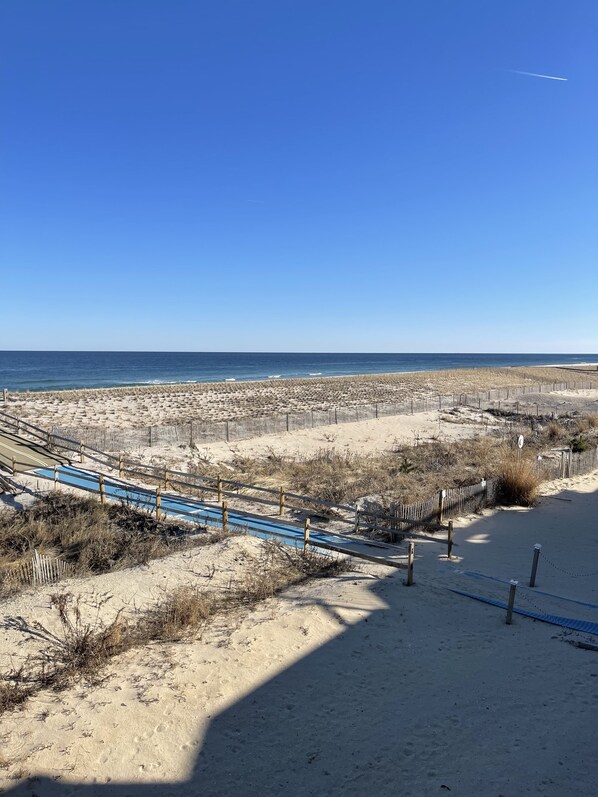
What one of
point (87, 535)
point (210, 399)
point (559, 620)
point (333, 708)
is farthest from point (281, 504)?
point (210, 399)

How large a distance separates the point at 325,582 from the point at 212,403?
130 ft

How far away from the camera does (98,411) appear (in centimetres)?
4012

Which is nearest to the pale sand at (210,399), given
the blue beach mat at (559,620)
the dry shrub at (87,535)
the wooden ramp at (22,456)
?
the wooden ramp at (22,456)

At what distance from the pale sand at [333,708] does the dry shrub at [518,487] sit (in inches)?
256

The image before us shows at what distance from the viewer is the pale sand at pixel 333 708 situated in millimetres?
5082

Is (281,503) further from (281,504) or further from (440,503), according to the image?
(440,503)

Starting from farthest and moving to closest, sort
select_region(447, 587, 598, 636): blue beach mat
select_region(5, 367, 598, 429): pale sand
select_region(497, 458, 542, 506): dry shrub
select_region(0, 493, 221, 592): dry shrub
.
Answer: select_region(5, 367, 598, 429): pale sand → select_region(497, 458, 542, 506): dry shrub → select_region(0, 493, 221, 592): dry shrub → select_region(447, 587, 598, 636): blue beach mat

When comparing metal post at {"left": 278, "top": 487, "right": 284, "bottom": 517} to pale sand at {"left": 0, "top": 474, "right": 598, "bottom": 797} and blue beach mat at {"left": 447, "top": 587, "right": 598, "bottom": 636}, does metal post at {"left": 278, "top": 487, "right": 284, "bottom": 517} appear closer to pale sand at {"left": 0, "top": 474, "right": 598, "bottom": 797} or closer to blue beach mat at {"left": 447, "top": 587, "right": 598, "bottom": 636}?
pale sand at {"left": 0, "top": 474, "right": 598, "bottom": 797}

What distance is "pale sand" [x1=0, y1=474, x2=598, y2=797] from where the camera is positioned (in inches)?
200

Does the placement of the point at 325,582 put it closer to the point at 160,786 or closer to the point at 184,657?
the point at 184,657

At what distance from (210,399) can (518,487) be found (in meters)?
38.9

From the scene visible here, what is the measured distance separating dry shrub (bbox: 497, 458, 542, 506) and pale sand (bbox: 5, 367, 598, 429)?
78.8 ft

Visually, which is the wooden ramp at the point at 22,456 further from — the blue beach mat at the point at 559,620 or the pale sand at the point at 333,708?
the blue beach mat at the point at 559,620

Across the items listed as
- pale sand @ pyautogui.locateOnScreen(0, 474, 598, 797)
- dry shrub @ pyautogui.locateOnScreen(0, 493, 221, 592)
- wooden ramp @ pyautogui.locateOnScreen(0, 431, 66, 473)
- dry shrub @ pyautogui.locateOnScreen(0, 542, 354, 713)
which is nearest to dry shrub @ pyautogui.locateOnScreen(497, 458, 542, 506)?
pale sand @ pyautogui.locateOnScreen(0, 474, 598, 797)
